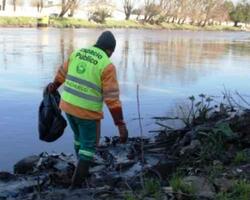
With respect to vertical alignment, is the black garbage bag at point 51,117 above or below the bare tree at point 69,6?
above

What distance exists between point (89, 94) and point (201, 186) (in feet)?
5.06

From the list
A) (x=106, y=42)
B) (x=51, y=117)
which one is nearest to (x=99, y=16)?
(x=51, y=117)

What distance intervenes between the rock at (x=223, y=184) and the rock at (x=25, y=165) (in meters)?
2.66

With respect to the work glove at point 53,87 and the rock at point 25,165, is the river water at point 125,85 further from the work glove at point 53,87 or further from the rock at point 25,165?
the work glove at point 53,87

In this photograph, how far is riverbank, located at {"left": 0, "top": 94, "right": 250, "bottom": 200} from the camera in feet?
18.6

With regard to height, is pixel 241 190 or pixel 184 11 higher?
pixel 241 190

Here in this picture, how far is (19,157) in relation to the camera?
8.12 metres

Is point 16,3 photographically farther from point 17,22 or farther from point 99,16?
point 17,22

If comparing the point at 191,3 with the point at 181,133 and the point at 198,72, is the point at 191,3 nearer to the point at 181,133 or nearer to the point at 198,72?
the point at 198,72

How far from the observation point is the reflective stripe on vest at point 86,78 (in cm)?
602

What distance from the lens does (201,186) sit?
5.69 m

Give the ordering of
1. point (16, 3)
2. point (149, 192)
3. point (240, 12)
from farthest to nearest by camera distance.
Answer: point (240, 12)
point (16, 3)
point (149, 192)

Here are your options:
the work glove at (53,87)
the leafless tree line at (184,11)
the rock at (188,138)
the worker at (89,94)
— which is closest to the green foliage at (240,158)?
the rock at (188,138)

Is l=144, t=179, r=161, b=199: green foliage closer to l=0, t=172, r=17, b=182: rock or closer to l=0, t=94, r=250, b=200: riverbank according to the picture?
l=0, t=94, r=250, b=200: riverbank
